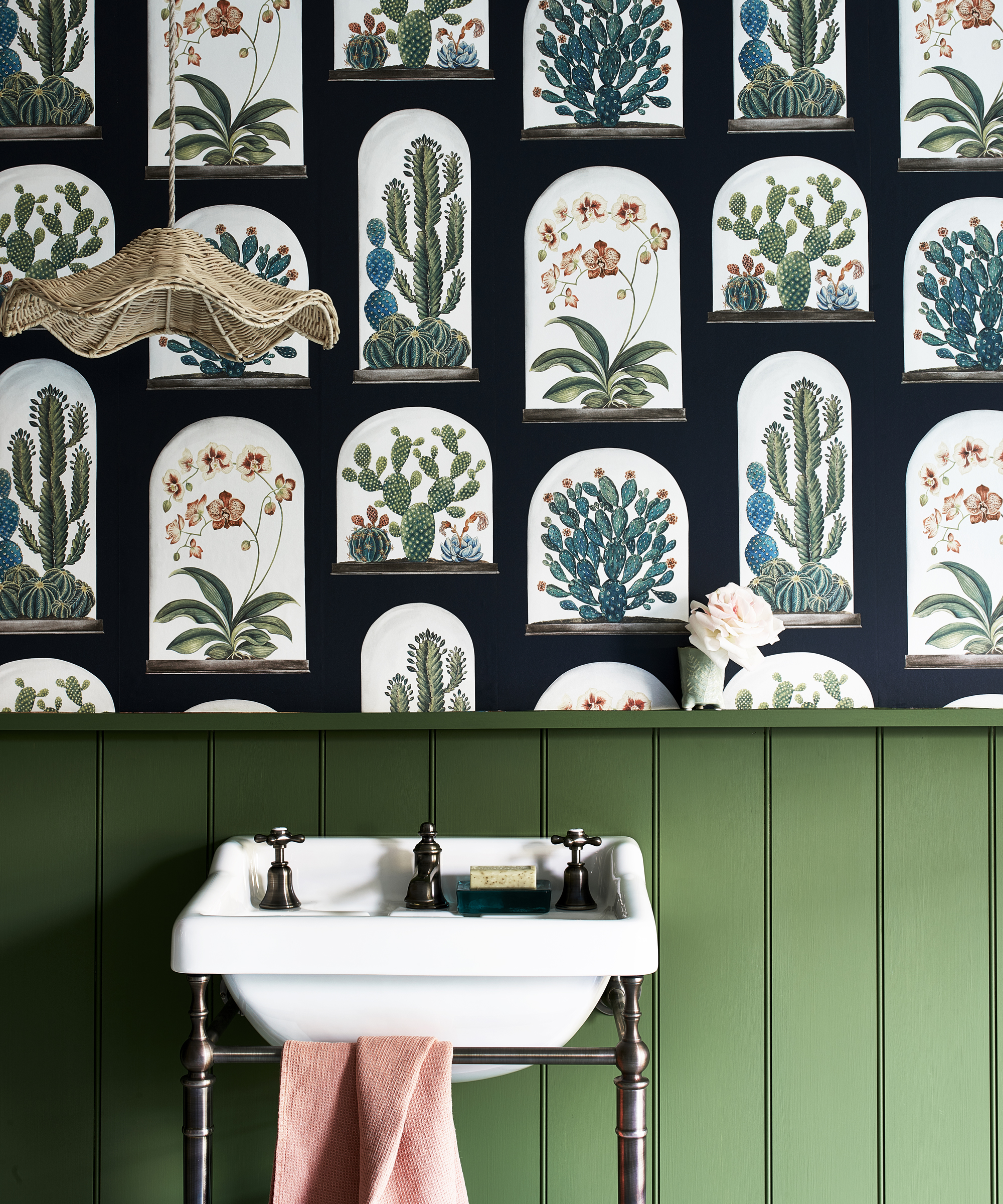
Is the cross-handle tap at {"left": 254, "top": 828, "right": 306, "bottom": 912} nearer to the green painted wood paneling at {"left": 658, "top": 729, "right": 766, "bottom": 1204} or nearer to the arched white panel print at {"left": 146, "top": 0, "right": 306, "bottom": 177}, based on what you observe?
the green painted wood paneling at {"left": 658, "top": 729, "right": 766, "bottom": 1204}

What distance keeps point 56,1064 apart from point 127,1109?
0.47 feet

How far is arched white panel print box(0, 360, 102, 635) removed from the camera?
171 cm

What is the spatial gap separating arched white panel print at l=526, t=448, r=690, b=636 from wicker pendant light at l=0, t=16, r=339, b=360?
0.49 metres

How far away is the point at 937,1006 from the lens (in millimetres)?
1640

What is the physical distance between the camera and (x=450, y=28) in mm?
1727

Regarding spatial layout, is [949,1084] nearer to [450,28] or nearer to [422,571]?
[422,571]

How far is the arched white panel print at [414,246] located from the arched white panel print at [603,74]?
6.8 inches

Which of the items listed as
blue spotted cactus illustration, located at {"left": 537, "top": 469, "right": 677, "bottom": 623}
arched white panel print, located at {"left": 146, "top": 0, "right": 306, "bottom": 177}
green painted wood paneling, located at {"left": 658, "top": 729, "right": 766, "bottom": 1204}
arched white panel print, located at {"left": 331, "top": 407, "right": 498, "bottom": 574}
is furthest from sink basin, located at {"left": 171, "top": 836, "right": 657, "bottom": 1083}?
arched white panel print, located at {"left": 146, "top": 0, "right": 306, "bottom": 177}

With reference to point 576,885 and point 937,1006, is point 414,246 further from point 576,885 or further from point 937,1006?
point 937,1006

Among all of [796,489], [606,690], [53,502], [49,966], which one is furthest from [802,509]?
[49,966]

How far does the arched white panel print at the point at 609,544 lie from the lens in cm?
170

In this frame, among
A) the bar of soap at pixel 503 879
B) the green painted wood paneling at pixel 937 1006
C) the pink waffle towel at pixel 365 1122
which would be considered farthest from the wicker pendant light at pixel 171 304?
the green painted wood paneling at pixel 937 1006

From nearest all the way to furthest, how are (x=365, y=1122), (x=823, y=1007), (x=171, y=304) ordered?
(x=365, y=1122)
(x=171, y=304)
(x=823, y=1007)

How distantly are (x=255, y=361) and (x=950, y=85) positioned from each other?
4.32 feet
